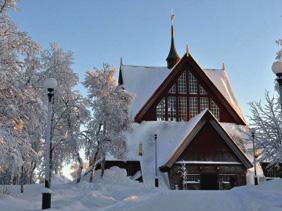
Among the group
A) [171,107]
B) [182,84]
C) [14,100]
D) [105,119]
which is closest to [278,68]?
[14,100]

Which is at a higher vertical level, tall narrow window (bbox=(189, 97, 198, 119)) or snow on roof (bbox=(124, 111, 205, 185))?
tall narrow window (bbox=(189, 97, 198, 119))

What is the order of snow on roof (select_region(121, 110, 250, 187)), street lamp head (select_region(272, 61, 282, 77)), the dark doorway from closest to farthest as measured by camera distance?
street lamp head (select_region(272, 61, 282, 77)), snow on roof (select_region(121, 110, 250, 187)), the dark doorway

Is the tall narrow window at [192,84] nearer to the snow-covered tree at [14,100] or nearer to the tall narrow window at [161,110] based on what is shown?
the tall narrow window at [161,110]

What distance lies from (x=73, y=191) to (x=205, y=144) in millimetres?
14684

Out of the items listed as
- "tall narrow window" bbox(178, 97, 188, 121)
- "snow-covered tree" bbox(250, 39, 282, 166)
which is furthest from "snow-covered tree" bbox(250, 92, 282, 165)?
"tall narrow window" bbox(178, 97, 188, 121)

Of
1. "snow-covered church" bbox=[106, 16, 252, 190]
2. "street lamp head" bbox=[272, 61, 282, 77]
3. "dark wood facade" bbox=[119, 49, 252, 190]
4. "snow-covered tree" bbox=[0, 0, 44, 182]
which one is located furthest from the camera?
"snow-covered church" bbox=[106, 16, 252, 190]

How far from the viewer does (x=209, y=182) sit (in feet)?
104

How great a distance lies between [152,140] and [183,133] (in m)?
2.94

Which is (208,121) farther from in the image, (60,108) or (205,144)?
(60,108)

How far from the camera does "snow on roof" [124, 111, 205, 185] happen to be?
30.4 m

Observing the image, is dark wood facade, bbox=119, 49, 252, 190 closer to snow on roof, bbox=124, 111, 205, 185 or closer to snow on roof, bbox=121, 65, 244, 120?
snow on roof, bbox=124, 111, 205, 185

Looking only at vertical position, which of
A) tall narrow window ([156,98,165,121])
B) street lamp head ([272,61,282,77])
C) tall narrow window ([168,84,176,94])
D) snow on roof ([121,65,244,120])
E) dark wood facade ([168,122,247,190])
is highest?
snow on roof ([121,65,244,120])

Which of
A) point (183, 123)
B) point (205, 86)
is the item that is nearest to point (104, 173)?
point (183, 123)

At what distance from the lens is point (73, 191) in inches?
742
